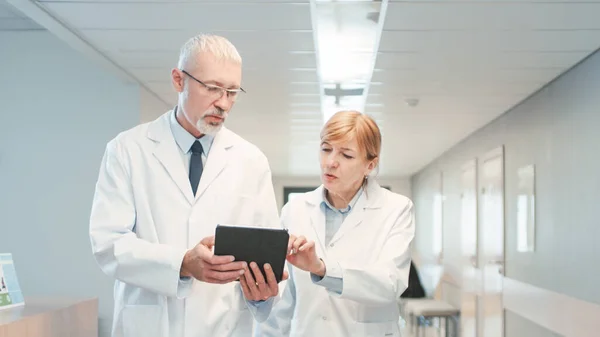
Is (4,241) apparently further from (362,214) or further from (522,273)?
(522,273)

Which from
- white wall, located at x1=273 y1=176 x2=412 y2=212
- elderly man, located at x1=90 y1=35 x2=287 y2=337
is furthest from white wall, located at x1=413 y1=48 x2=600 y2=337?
white wall, located at x1=273 y1=176 x2=412 y2=212

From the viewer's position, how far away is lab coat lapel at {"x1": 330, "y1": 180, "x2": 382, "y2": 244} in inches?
108

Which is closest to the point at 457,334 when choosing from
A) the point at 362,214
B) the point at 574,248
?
the point at 574,248

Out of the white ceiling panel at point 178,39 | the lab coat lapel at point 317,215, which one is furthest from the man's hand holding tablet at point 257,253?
the white ceiling panel at point 178,39

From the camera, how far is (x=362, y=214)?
2.75 meters

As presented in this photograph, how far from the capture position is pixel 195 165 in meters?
2.30

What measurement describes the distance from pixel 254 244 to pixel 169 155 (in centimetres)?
41

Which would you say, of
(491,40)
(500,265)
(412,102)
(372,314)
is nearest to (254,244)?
(372,314)

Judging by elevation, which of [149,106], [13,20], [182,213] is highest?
[13,20]

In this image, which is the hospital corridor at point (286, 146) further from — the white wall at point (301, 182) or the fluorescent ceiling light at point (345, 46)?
the white wall at point (301, 182)

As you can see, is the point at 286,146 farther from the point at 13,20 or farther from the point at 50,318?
the point at 50,318

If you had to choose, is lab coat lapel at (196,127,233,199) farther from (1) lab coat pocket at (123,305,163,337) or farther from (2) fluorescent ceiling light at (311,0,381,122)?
(2) fluorescent ceiling light at (311,0,381,122)

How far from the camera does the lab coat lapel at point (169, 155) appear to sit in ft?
7.29

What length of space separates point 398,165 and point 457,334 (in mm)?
3574
